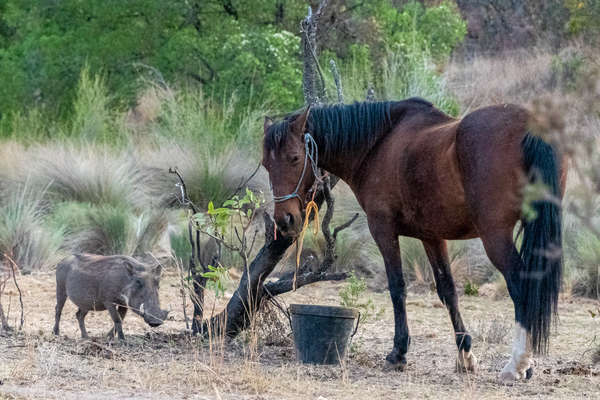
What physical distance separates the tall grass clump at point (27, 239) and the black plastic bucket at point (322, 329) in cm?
521

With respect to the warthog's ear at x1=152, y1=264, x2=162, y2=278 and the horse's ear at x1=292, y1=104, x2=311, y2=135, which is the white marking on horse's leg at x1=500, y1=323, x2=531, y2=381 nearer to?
the horse's ear at x1=292, y1=104, x2=311, y2=135

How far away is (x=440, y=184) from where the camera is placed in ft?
17.0

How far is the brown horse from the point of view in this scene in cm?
480

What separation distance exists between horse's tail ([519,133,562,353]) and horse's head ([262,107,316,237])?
149 cm

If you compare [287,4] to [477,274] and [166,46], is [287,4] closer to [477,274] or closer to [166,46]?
[166,46]

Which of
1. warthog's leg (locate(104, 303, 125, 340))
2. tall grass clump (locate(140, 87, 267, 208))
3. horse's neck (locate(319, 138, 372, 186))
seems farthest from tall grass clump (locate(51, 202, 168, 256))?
horse's neck (locate(319, 138, 372, 186))

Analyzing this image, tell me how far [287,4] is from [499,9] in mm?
17026

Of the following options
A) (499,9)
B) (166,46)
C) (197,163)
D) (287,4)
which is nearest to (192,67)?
(166,46)

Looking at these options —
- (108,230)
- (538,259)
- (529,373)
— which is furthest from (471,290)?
(538,259)

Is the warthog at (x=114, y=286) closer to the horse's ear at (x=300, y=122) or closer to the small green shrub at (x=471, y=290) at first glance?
the horse's ear at (x=300, y=122)

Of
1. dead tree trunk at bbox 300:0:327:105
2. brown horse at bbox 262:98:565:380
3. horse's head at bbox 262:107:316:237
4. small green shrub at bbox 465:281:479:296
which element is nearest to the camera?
brown horse at bbox 262:98:565:380

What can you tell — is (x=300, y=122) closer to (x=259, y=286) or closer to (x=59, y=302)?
(x=259, y=286)

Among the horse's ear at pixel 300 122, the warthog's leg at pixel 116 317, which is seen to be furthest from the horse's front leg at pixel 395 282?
the warthog's leg at pixel 116 317

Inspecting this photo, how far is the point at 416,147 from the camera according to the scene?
5.38m
